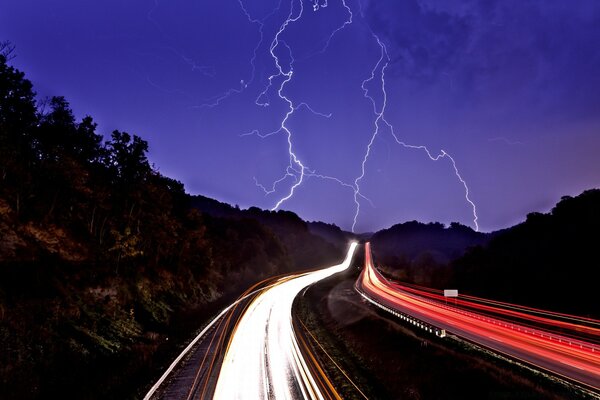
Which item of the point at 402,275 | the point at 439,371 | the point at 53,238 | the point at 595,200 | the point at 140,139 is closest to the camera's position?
the point at 439,371

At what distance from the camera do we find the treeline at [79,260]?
1831 centimetres

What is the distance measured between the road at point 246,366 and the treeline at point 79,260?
2.28 m

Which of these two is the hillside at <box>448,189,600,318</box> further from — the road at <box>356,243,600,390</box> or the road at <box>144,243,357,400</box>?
the road at <box>144,243,357,400</box>

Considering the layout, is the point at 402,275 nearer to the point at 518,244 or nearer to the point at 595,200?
the point at 518,244

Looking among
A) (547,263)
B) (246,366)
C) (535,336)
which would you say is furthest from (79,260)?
(547,263)

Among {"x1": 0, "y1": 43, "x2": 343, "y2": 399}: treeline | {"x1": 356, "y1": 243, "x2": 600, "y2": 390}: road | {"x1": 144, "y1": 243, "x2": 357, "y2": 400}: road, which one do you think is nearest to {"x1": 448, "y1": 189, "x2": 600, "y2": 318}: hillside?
{"x1": 356, "y1": 243, "x2": 600, "y2": 390}: road

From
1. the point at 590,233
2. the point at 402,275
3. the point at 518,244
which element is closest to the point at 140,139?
the point at 590,233

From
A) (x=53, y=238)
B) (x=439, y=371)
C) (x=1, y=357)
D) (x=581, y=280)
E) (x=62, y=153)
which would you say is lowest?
(x=439, y=371)

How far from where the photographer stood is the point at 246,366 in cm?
2202

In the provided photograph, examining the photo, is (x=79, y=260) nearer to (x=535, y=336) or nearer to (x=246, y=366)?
(x=246, y=366)

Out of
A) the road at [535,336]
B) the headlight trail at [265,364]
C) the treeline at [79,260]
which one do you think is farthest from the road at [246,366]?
the road at [535,336]

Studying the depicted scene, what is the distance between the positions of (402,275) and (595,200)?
129 ft

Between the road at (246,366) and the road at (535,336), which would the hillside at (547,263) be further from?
the road at (246,366)

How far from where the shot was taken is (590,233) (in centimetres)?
4278
